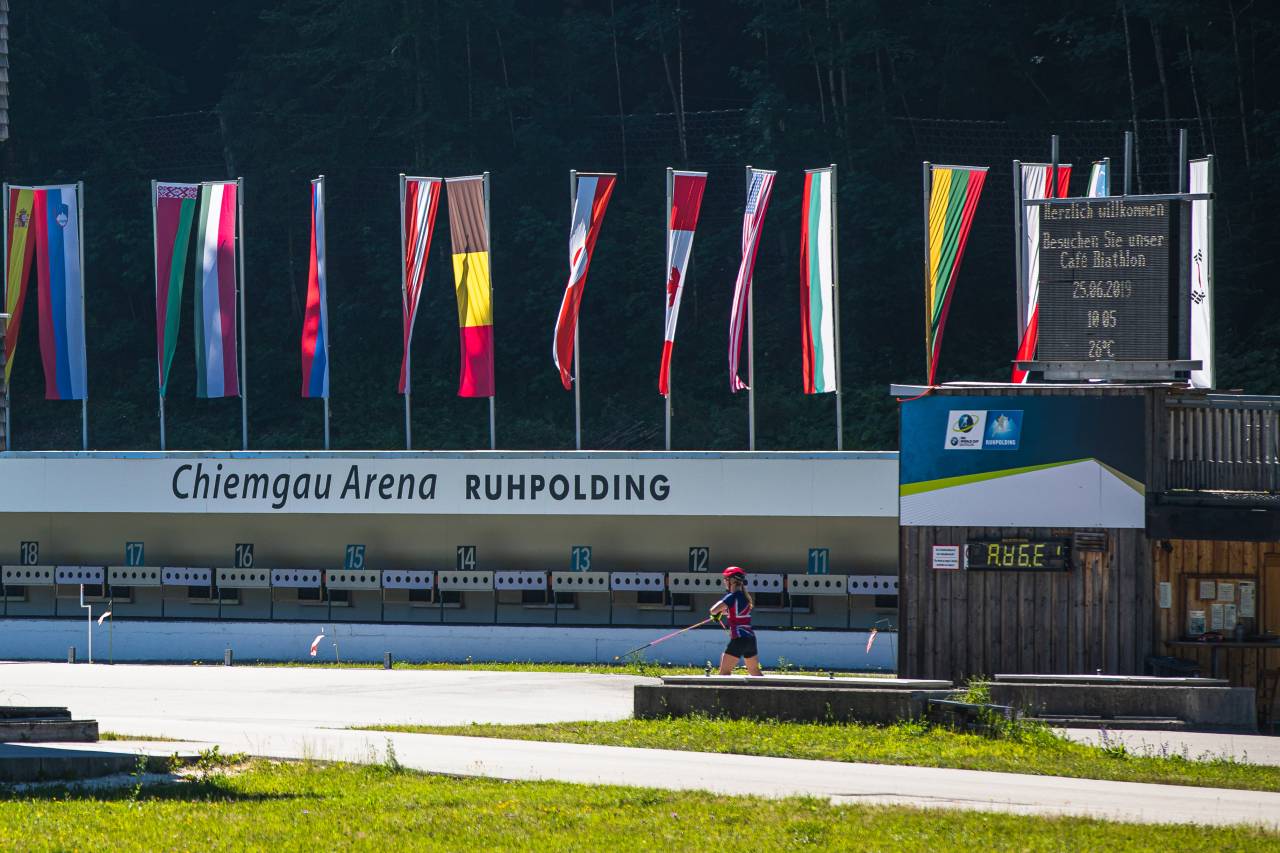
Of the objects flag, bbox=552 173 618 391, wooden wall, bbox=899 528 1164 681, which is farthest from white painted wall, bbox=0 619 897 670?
wooden wall, bbox=899 528 1164 681

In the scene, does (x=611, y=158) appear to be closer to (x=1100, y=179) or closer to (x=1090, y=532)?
(x=1100, y=179)

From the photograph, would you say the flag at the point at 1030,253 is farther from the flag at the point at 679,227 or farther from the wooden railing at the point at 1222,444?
the wooden railing at the point at 1222,444

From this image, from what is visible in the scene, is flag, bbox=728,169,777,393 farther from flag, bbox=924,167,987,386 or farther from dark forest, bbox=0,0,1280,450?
dark forest, bbox=0,0,1280,450

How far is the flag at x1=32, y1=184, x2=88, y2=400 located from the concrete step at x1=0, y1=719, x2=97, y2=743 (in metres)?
17.3

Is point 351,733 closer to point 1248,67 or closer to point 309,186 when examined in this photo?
point 1248,67

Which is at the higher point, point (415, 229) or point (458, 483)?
point (415, 229)

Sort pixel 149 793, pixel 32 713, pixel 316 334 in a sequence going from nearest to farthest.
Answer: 1. pixel 149 793
2. pixel 32 713
3. pixel 316 334

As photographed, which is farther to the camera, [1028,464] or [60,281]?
[60,281]

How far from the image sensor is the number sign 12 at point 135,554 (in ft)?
105

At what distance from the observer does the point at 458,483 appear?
29359 millimetres

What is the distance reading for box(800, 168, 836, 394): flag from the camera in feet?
94.7

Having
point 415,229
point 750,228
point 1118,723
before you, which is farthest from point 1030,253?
point 1118,723

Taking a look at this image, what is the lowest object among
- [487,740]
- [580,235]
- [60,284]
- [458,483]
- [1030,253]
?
[487,740]

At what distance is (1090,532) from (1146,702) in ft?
A: 10.1
